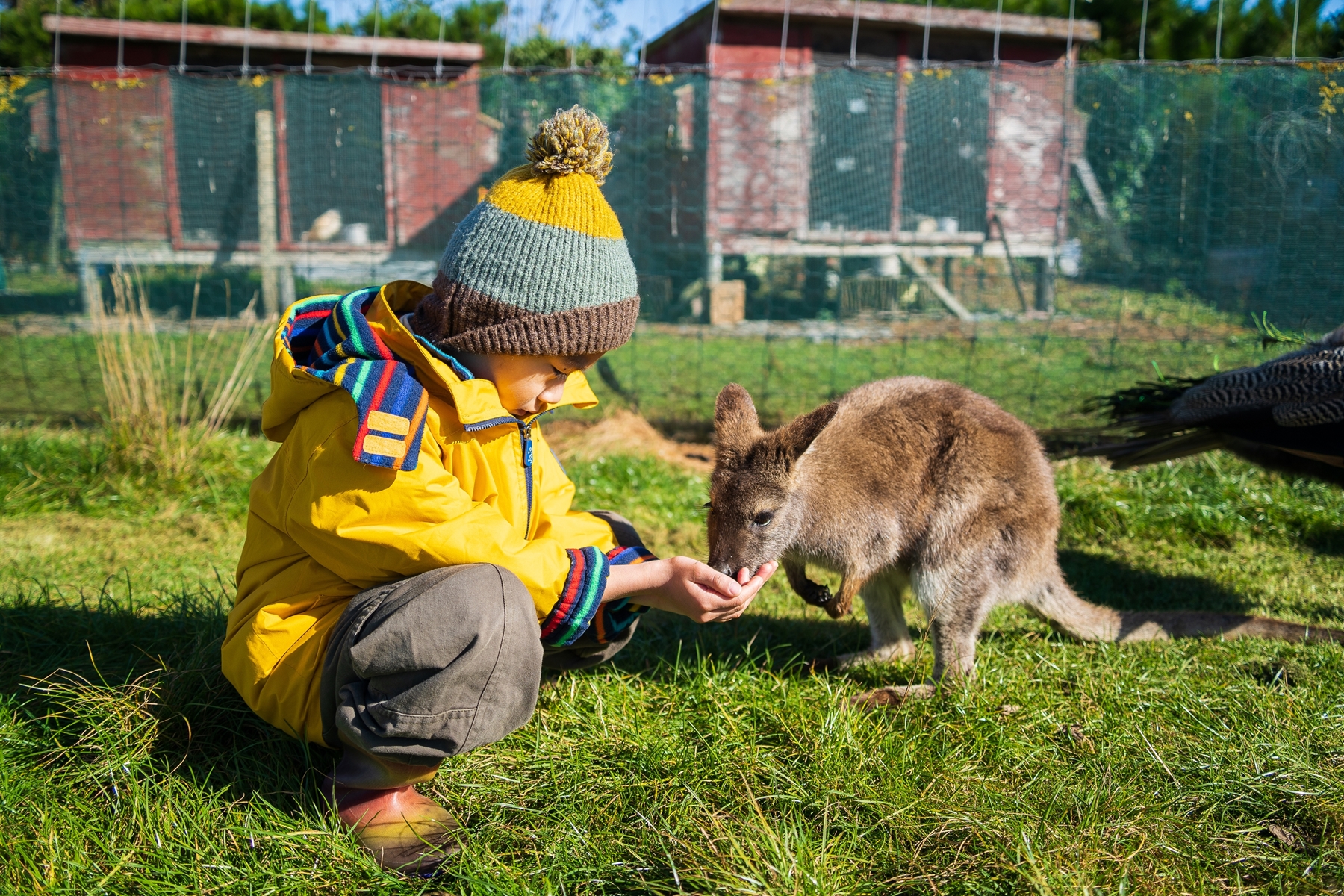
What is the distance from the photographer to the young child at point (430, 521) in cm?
201

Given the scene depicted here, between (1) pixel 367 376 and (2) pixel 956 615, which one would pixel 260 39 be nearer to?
(1) pixel 367 376

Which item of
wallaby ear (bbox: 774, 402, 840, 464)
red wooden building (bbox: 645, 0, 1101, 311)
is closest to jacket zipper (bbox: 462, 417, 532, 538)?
wallaby ear (bbox: 774, 402, 840, 464)

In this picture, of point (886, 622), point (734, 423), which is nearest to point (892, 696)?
point (886, 622)

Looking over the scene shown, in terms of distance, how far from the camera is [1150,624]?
3.37m

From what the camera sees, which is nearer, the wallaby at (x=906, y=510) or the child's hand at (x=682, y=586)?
the child's hand at (x=682, y=586)

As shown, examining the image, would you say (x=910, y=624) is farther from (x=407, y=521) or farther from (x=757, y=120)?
(x=757, y=120)

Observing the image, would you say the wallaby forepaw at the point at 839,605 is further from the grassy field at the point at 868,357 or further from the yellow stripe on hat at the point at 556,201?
the grassy field at the point at 868,357

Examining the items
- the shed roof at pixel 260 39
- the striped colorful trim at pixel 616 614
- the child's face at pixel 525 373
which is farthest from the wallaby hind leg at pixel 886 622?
the shed roof at pixel 260 39

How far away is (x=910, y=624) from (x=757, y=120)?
11.0 ft

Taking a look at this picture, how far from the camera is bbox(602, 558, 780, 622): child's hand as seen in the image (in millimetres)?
2328

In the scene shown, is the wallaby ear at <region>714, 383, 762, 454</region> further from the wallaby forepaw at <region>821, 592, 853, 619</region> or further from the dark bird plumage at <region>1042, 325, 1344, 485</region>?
the dark bird plumage at <region>1042, 325, 1344, 485</region>

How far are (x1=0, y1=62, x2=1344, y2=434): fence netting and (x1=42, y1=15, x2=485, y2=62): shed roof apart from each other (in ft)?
11.3

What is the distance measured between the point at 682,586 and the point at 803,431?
0.73 meters

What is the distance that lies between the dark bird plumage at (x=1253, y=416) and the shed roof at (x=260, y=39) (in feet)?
25.4
